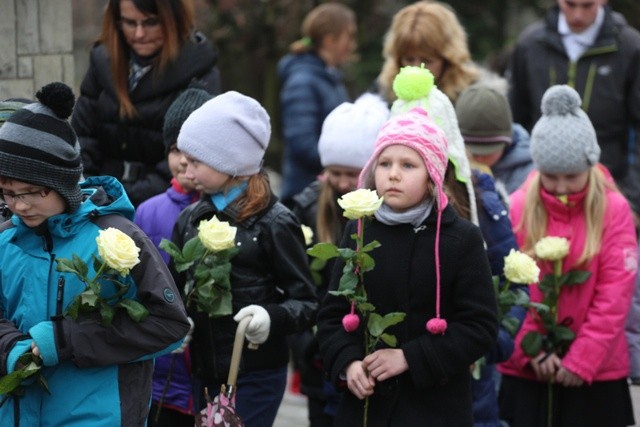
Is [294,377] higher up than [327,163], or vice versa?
[327,163]

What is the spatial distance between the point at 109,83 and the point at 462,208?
1940 millimetres

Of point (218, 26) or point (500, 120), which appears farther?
point (218, 26)

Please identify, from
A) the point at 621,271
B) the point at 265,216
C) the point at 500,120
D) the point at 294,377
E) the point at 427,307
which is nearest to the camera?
the point at 427,307

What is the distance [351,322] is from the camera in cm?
478

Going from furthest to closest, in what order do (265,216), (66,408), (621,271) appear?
1. (621,271)
2. (265,216)
3. (66,408)

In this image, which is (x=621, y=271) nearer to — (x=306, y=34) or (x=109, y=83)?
(x=109, y=83)

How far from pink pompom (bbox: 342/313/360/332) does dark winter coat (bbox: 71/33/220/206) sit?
5.83ft

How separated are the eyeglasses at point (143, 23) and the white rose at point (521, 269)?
83.2 inches

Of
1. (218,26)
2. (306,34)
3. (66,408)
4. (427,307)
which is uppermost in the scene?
(427,307)

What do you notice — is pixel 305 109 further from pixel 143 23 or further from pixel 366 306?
pixel 366 306

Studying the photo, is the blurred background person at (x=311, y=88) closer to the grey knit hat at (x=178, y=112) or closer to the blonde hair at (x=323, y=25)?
the blonde hair at (x=323, y=25)

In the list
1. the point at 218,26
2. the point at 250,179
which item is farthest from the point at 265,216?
the point at 218,26

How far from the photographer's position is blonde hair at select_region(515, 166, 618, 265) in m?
6.13

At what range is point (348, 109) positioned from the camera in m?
6.28
